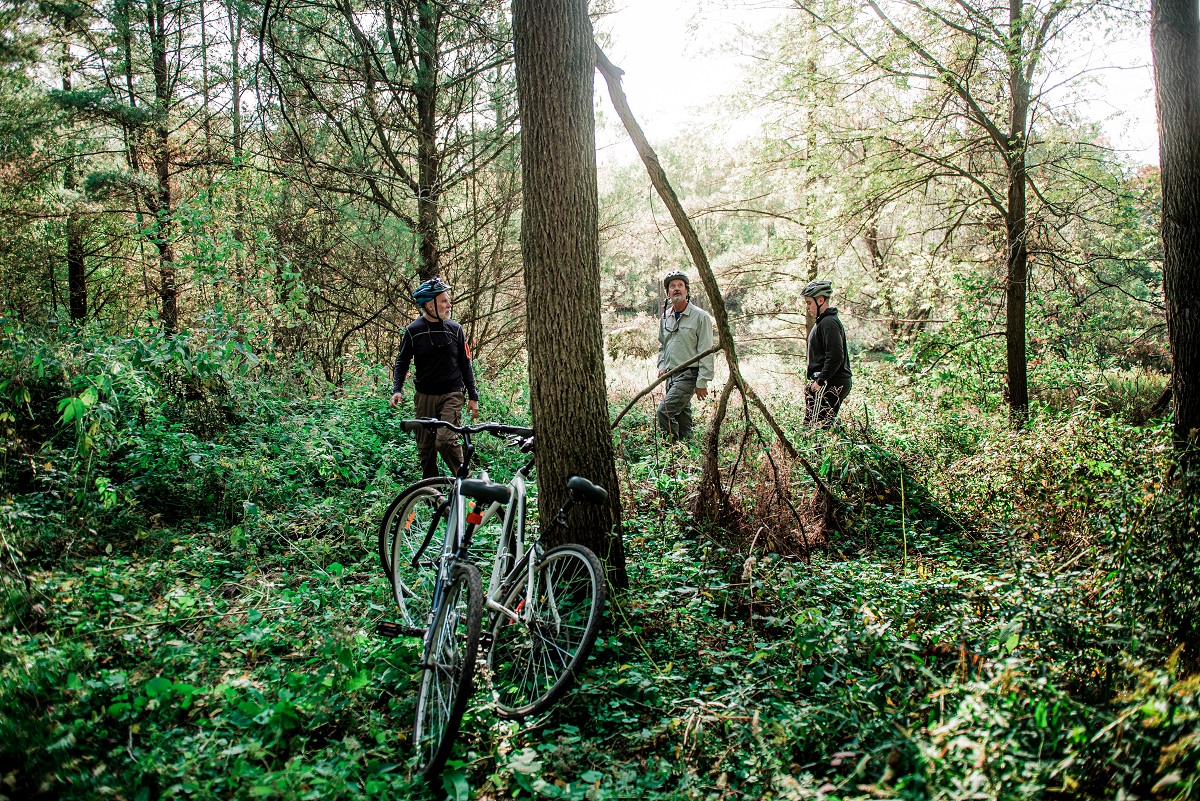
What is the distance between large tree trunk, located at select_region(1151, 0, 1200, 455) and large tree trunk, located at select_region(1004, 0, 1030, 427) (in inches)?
104

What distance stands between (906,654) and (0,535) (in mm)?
4898

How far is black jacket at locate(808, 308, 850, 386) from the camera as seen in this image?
6207 mm

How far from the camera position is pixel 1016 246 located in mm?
8508

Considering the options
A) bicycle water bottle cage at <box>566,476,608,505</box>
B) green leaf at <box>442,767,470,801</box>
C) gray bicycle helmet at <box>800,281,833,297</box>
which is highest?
gray bicycle helmet at <box>800,281,833,297</box>

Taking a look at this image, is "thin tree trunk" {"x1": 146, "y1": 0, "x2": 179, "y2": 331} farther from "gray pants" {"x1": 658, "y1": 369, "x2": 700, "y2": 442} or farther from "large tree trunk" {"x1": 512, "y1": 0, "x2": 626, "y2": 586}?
"large tree trunk" {"x1": 512, "y1": 0, "x2": 626, "y2": 586}

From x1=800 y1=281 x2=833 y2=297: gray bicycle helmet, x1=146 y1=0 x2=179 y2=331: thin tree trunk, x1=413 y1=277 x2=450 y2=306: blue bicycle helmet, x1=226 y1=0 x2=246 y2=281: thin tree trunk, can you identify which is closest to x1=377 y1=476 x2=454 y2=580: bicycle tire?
x1=413 y1=277 x2=450 y2=306: blue bicycle helmet

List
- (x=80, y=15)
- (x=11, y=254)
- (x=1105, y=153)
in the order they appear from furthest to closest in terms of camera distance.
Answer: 1. (x=11, y=254)
2. (x=80, y=15)
3. (x=1105, y=153)

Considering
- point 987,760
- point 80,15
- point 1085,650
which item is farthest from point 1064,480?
point 80,15

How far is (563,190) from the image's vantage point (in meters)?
3.87

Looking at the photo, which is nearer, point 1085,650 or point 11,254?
point 1085,650

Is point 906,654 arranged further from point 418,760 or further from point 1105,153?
point 1105,153

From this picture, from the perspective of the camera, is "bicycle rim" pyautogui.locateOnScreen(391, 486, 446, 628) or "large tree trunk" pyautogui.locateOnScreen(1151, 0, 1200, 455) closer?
"bicycle rim" pyautogui.locateOnScreen(391, 486, 446, 628)

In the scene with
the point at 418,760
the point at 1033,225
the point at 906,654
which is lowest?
the point at 418,760

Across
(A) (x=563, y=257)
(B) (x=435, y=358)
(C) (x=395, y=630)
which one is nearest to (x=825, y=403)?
(A) (x=563, y=257)
